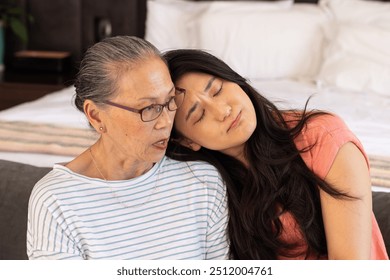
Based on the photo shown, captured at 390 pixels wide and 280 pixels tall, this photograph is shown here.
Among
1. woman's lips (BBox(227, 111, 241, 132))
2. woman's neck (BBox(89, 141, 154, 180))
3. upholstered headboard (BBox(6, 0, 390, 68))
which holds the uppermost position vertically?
woman's lips (BBox(227, 111, 241, 132))

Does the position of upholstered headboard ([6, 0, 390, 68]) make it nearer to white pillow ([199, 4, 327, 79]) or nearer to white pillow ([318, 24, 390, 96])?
white pillow ([199, 4, 327, 79])

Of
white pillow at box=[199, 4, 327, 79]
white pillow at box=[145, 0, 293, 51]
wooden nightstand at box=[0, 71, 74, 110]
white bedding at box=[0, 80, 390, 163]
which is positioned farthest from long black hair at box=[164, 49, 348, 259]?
wooden nightstand at box=[0, 71, 74, 110]

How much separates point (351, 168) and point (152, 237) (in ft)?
1.47

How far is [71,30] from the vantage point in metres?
3.88

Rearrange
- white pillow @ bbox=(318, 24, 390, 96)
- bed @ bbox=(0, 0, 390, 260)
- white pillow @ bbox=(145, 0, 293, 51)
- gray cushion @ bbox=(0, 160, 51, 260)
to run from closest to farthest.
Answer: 1. gray cushion @ bbox=(0, 160, 51, 260)
2. bed @ bbox=(0, 0, 390, 260)
3. white pillow @ bbox=(318, 24, 390, 96)
4. white pillow @ bbox=(145, 0, 293, 51)

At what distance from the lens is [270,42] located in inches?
125

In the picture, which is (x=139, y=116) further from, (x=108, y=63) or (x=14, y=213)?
(x=14, y=213)

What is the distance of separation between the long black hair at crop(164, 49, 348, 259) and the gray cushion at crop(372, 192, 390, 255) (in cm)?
22

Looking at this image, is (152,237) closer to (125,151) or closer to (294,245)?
(125,151)

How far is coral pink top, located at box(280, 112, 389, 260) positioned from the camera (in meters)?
1.34

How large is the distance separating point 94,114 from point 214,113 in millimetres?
260

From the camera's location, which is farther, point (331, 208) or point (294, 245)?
point (294, 245)

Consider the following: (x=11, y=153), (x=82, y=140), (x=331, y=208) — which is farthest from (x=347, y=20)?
(x=331, y=208)

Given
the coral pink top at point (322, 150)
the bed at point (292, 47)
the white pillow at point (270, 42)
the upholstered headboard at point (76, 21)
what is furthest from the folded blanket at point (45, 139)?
the upholstered headboard at point (76, 21)
